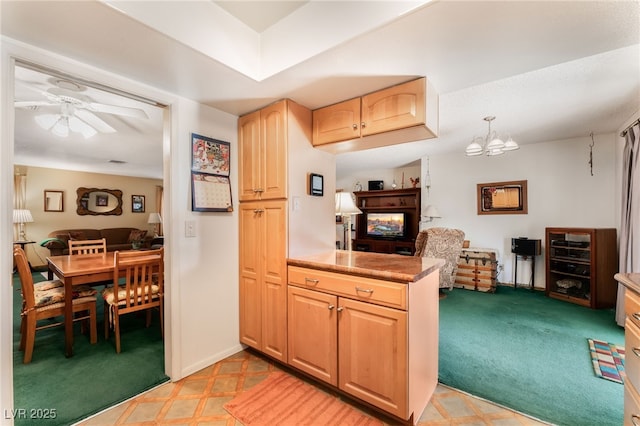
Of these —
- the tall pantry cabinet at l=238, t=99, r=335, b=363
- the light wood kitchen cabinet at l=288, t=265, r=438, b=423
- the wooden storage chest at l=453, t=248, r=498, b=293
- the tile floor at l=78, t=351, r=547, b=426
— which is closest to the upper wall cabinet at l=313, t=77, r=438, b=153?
the tall pantry cabinet at l=238, t=99, r=335, b=363

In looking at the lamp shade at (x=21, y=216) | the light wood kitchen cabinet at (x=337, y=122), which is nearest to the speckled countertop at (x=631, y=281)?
the light wood kitchen cabinet at (x=337, y=122)

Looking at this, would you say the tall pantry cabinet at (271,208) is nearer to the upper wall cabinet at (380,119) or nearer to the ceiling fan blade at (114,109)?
the upper wall cabinet at (380,119)

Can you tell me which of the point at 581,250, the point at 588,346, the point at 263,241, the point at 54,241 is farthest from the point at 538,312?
the point at 54,241

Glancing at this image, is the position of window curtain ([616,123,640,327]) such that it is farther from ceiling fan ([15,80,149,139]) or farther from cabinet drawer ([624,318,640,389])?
ceiling fan ([15,80,149,139])

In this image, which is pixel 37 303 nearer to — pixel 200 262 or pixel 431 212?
pixel 200 262

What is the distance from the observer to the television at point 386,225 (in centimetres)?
604

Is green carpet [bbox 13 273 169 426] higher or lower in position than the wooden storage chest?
lower

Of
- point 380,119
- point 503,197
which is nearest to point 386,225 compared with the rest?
point 503,197

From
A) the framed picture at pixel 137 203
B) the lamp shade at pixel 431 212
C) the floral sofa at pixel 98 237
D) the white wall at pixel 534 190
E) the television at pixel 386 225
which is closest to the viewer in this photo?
the white wall at pixel 534 190

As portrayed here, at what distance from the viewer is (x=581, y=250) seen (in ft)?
12.5

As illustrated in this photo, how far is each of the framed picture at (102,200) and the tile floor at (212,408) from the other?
652 cm

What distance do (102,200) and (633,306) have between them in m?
8.74

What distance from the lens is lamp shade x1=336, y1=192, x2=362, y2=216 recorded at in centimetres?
244

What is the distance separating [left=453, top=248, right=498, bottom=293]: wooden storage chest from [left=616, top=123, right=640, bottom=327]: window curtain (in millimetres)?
1421
